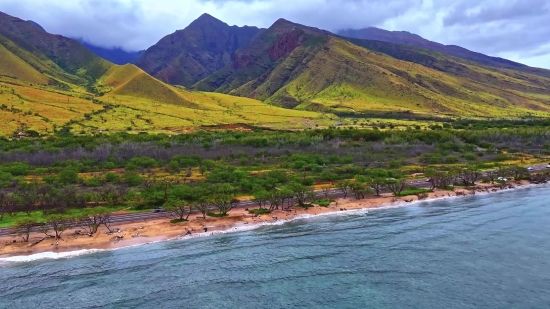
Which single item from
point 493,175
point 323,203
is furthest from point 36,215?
point 493,175

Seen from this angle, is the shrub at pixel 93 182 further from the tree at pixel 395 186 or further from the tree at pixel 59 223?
the tree at pixel 395 186

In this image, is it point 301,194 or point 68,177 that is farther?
point 68,177

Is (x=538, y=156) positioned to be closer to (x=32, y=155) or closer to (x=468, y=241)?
(x=468, y=241)

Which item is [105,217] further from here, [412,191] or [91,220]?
[412,191]

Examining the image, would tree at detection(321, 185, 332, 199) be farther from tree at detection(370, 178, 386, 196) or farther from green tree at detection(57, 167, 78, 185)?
green tree at detection(57, 167, 78, 185)

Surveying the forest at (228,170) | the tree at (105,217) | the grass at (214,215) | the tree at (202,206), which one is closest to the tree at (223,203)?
the forest at (228,170)

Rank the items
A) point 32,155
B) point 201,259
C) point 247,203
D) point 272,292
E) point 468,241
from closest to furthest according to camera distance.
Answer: point 272,292
point 201,259
point 468,241
point 247,203
point 32,155

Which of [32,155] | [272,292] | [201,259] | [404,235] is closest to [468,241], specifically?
[404,235]
